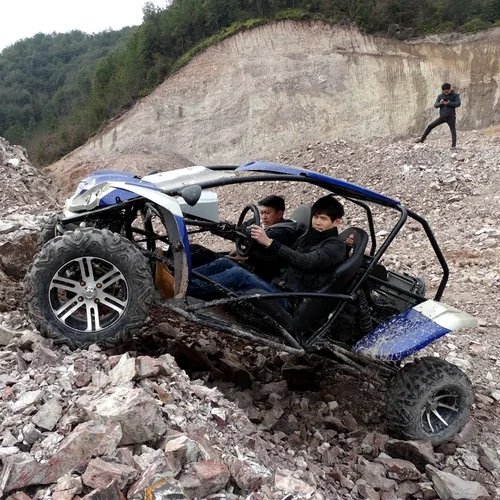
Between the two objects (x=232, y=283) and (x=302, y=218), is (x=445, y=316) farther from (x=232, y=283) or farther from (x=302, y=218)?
(x=232, y=283)

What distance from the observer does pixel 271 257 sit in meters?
3.98

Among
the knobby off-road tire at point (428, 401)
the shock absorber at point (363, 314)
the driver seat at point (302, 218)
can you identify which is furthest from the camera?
the driver seat at point (302, 218)

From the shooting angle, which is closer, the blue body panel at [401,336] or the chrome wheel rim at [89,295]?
the chrome wheel rim at [89,295]

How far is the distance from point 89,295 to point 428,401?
2.40 meters

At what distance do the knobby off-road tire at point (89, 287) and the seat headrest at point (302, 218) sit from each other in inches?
59.7

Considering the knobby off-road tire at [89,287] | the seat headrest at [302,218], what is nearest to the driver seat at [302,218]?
the seat headrest at [302,218]

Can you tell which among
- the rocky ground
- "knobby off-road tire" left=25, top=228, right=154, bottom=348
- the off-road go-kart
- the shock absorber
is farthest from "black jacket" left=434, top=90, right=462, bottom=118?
"knobby off-road tire" left=25, top=228, right=154, bottom=348

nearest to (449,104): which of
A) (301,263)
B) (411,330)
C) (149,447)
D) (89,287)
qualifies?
(411,330)

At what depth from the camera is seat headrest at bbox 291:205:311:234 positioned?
14.1ft

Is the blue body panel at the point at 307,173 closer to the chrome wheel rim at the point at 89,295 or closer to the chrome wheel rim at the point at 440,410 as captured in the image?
the chrome wheel rim at the point at 89,295

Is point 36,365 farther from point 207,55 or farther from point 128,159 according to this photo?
point 207,55

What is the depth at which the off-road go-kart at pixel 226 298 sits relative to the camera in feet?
10.4

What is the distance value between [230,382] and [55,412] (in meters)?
1.93

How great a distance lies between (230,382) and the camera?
4109mm
